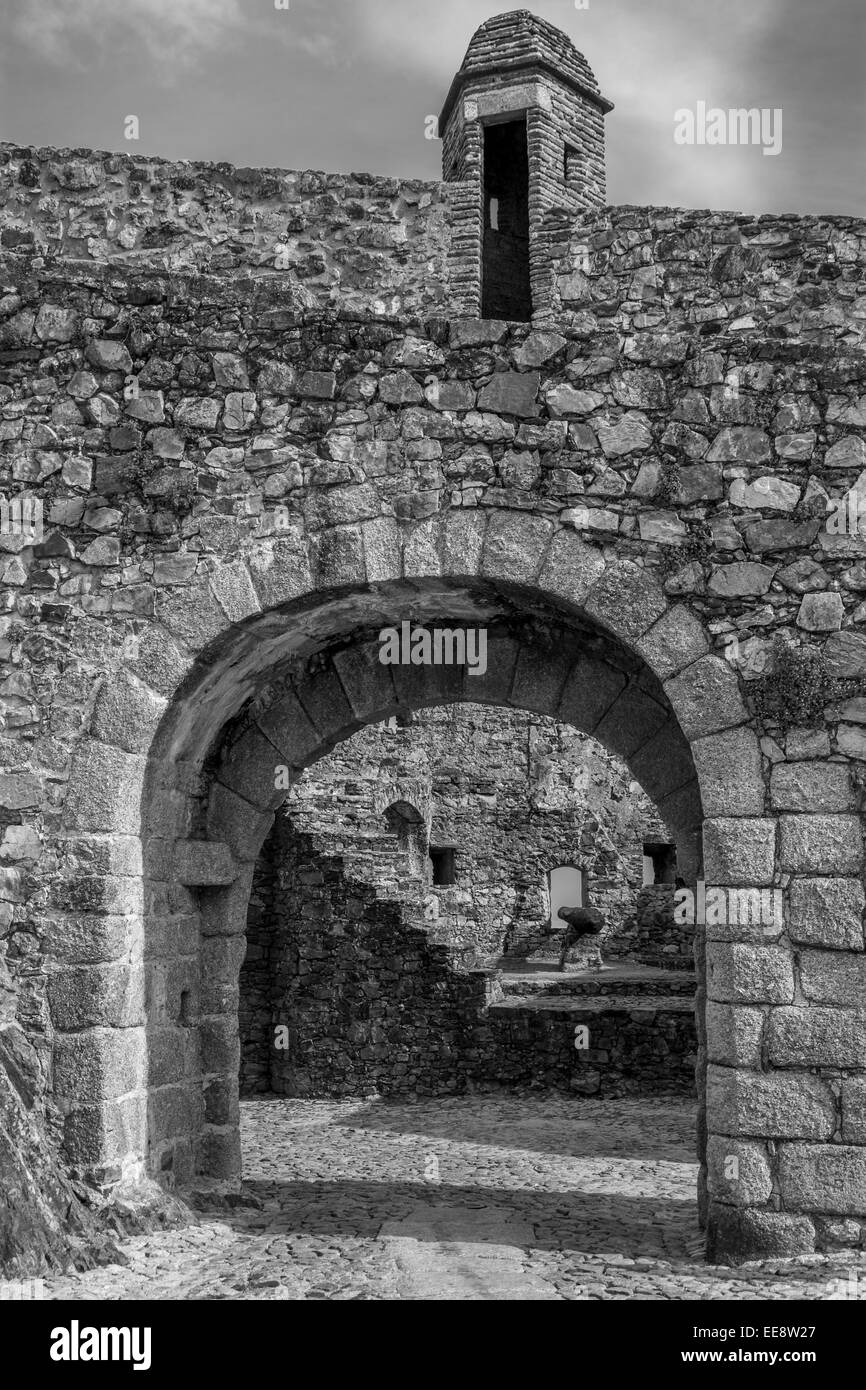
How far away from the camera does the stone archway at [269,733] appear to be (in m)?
5.53

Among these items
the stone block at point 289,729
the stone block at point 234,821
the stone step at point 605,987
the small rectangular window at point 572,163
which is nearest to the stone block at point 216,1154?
the stone block at point 234,821

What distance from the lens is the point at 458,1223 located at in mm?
6398

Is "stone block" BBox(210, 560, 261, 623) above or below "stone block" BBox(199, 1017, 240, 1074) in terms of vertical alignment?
above

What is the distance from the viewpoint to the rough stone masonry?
5.19 meters

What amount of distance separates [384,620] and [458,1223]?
10.6ft

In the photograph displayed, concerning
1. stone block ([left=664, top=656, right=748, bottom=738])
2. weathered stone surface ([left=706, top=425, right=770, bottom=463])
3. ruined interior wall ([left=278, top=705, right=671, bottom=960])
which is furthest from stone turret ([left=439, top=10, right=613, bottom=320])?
stone block ([left=664, top=656, right=748, bottom=738])

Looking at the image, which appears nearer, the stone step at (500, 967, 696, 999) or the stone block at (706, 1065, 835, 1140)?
the stone block at (706, 1065, 835, 1140)

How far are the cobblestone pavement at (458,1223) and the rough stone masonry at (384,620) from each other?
0.32 m

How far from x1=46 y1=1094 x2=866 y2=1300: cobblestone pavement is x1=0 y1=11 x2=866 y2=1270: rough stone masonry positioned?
32cm

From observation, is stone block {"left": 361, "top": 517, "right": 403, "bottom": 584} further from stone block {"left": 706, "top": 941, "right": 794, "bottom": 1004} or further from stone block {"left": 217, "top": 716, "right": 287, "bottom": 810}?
stone block {"left": 706, "top": 941, "right": 794, "bottom": 1004}

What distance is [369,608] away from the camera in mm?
6293

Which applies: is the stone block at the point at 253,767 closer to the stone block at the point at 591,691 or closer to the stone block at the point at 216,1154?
the stone block at the point at 591,691

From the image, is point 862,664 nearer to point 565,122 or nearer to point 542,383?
point 542,383

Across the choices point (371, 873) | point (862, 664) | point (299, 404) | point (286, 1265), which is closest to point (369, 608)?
point (299, 404)
